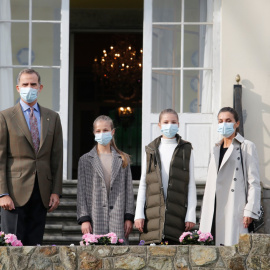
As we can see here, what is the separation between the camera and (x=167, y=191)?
259 inches

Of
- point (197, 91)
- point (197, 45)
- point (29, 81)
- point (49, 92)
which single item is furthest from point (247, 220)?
point (49, 92)

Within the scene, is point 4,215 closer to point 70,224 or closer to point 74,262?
point 74,262

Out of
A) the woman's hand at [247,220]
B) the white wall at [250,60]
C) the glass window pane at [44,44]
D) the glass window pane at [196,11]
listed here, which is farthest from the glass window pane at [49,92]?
the woman's hand at [247,220]

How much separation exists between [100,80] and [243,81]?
7.08 meters

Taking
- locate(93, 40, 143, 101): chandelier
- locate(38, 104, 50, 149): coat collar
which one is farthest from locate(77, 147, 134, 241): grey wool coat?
locate(93, 40, 143, 101): chandelier

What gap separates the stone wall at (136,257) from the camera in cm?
574

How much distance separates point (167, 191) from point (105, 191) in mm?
484

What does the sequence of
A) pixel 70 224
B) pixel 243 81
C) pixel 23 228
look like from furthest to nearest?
pixel 243 81, pixel 70 224, pixel 23 228

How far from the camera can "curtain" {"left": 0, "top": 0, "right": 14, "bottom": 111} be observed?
366 inches

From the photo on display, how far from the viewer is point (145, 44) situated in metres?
9.36

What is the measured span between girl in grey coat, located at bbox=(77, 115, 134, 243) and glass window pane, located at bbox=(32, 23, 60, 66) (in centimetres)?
270

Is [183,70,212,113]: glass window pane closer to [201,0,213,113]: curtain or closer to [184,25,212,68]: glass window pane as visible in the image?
[201,0,213,113]: curtain

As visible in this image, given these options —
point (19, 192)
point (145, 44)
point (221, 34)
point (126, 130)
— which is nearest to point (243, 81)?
point (221, 34)

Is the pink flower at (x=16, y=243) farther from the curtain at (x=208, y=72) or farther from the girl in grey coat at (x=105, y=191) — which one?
the curtain at (x=208, y=72)
